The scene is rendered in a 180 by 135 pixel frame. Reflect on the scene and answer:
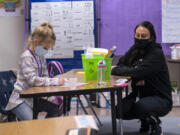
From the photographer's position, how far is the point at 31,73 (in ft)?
6.92

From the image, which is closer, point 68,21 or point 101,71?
point 101,71

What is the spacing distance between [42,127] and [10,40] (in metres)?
3.73

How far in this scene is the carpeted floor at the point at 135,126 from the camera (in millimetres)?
2987

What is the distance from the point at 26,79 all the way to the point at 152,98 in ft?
3.52

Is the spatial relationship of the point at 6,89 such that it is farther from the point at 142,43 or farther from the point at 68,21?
the point at 68,21

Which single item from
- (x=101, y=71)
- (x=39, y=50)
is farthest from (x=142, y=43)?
(x=39, y=50)

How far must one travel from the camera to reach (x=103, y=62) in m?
2.04

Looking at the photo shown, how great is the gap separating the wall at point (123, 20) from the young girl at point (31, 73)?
198 cm

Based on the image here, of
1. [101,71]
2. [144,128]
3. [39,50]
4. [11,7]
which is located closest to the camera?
[101,71]

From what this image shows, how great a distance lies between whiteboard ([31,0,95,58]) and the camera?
422cm

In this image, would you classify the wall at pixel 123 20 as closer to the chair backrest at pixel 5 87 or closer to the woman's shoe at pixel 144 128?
the woman's shoe at pixel 144 128

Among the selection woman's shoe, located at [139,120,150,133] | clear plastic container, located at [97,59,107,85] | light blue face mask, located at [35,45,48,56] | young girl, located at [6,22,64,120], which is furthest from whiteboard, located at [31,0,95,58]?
clear plastic container, located at [97,59,107,85]

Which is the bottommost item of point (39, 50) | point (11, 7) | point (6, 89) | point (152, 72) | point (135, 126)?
point (135, 126)

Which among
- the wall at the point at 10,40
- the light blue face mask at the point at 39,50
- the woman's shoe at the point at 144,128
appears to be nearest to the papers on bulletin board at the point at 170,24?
the woman's shoe at the point at 144,128
